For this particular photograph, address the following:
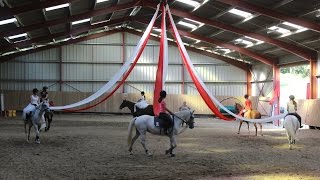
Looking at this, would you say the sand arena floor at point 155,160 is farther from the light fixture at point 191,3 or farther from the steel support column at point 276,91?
the steel support column at point 276,91

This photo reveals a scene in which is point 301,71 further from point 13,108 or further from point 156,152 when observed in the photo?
point 156,152

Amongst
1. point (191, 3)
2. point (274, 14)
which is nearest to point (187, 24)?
point (191, 3)

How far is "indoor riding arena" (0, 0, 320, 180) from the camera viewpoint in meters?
11.1

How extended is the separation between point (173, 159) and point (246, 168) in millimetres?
2149

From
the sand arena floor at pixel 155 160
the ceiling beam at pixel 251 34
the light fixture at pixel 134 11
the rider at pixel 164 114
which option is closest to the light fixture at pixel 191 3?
the ceiling beam at pixel 251 34

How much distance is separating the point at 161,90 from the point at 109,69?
24987 millimetres

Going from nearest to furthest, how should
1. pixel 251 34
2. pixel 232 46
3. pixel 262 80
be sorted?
pixel 251 34, pixel 232 46, pixel 262 80

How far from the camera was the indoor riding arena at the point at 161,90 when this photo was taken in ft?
36.3

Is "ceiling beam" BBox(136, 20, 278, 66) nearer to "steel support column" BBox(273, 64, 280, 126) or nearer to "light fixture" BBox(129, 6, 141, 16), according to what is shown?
"steel support column" BBox(273, 64, 280, 126)

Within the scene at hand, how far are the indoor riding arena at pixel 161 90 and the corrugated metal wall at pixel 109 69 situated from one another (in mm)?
90

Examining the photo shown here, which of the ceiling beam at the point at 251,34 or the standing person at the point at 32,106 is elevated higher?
the ceiling beam at the point at 251,34

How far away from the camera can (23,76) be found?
123 feet

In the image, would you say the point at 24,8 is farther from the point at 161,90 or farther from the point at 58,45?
the point at 58,45

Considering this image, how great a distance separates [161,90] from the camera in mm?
13727
